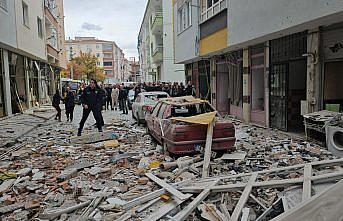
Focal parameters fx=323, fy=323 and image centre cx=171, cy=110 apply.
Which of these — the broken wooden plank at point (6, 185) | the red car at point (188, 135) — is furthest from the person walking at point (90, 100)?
the broken wooden plank at point (6, 185)

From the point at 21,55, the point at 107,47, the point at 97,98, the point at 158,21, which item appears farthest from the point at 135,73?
the point at 97,98

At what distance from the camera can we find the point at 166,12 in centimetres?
3369

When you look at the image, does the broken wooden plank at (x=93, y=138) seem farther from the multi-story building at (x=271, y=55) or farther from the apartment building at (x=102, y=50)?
the apartment building at (x=102, y=50)

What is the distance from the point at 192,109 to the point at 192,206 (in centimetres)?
449

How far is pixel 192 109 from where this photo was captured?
8883mm

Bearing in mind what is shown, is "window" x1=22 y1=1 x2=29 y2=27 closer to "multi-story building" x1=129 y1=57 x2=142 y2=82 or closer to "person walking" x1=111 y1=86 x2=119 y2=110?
"person walking" x1=111 y1=86 x2=119 y2=110

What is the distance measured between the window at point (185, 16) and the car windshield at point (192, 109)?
1205 cm

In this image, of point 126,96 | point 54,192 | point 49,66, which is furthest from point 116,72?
point 54,192

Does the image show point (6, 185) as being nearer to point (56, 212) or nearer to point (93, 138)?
point (56, 212)

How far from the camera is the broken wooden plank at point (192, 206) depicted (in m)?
4.44

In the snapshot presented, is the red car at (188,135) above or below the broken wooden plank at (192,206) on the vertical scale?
above

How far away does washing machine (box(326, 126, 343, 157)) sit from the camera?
25.1 feet

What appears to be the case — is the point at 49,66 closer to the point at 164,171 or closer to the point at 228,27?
the point at 228,27

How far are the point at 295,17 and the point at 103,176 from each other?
6.70m
